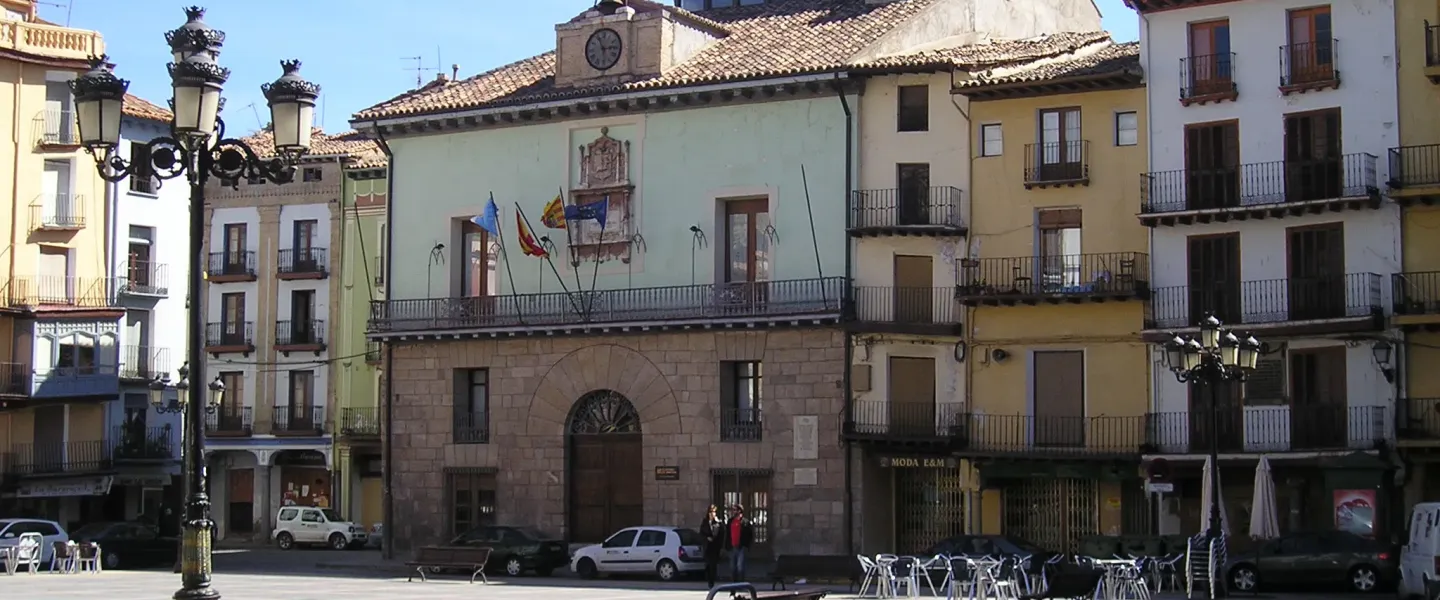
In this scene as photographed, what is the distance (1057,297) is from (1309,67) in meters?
6.59

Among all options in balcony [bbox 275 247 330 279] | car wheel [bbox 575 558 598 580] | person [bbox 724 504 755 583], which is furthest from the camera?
balcony [bbox 275 247 330 279]

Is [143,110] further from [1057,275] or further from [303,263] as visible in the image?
[1057,275]

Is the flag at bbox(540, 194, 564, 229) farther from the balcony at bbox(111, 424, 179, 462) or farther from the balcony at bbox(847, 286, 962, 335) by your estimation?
the balcony at bbox(111, 424, 179, 462)

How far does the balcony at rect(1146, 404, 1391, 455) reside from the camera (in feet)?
123

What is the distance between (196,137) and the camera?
682 inches

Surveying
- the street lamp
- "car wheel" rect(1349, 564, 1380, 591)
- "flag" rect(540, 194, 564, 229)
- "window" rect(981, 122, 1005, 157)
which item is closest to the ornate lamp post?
the street lamp

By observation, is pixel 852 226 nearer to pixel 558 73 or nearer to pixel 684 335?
pixel 684 335

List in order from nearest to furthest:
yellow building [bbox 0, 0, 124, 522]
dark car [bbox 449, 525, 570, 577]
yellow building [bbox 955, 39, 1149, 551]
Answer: yellow building [bbox 955, 39, 1149, 551]
dark car [bbox 449, 525, 570, 577]
yellow building [bbox 0, 0, 124, 522]

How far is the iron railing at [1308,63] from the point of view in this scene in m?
38.9

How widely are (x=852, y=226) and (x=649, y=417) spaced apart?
6379 millimetres

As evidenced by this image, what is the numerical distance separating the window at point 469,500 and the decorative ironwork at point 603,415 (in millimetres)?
2493

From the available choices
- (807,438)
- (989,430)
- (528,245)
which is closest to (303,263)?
(528,245)

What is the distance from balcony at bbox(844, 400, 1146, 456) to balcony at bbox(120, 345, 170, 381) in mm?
24754

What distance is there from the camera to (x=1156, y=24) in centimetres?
4119
